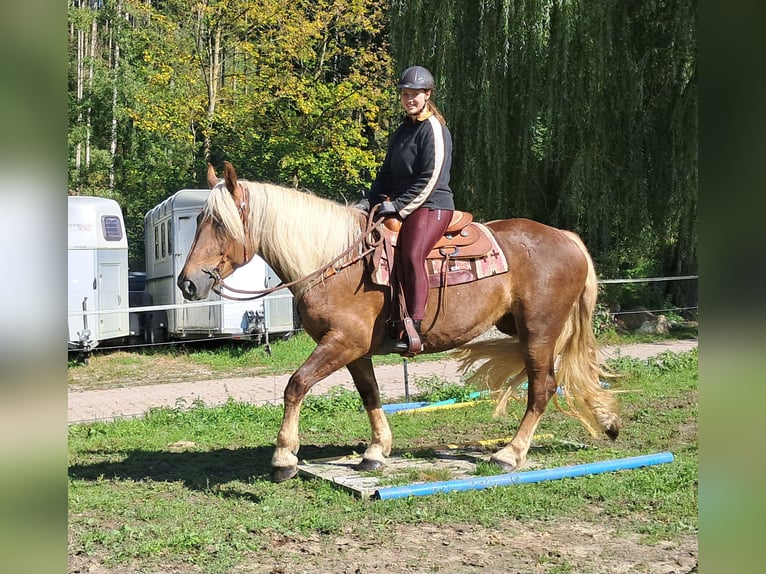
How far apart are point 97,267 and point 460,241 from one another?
9.70 m

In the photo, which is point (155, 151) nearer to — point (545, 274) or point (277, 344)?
point (277, 344)

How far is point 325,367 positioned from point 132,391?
6399 millimetres

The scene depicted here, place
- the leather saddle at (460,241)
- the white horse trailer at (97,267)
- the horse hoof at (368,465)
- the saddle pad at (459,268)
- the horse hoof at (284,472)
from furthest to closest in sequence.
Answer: the white horse trailer at (97,267), the horse hoof at (368,465), the leather saddle at (460,241), the saddle pad at (459,268), the horse hoof at (284,472)

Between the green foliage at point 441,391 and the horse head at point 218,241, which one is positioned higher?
the horse head at point 218,241

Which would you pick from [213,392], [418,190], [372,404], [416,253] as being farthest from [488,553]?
[213,392]

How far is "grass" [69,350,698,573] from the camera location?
4.48 m

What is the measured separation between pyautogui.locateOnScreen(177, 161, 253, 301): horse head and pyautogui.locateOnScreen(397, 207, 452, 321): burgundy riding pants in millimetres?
1102

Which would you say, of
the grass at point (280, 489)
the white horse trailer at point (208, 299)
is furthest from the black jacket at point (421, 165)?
the white horse trailer at point (208, 299)

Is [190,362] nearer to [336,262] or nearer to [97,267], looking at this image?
[97,267]

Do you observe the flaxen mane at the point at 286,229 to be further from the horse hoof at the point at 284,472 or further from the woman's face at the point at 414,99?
the horse hoof at the point at 284,472

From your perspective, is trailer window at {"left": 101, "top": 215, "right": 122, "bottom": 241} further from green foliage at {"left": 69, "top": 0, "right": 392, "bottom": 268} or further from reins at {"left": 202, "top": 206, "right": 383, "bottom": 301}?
reins at {"left": 202, "top": 206, "right": 383, "bottom": 301}

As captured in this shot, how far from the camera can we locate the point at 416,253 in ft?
17.9

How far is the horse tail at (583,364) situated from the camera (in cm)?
639

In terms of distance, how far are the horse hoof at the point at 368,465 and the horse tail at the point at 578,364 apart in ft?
4.09
